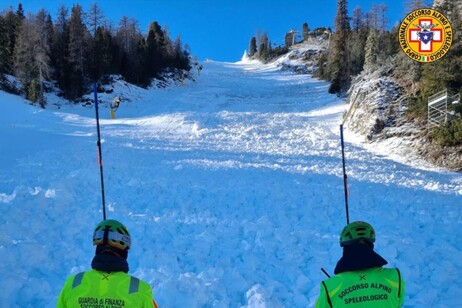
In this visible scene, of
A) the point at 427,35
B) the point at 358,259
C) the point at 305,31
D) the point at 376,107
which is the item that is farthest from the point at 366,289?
the point at 305,31

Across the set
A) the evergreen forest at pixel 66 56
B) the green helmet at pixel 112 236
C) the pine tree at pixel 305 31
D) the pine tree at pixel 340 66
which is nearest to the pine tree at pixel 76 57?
the evergreen forest at pixel 66 56

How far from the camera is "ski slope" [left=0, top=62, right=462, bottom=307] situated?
6.53 m

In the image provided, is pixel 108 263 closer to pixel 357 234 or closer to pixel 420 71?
pixel 357 234

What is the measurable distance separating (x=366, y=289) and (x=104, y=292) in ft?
6.44

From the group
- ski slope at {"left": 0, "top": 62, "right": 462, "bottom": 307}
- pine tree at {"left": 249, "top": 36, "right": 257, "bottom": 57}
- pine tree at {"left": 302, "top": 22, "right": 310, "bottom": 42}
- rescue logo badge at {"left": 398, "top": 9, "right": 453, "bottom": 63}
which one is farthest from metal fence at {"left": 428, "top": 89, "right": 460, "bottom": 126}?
pine tree at {"left": 249, "top": 36, "right": 257, "bottom": 57}

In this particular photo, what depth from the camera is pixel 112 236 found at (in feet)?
9.54

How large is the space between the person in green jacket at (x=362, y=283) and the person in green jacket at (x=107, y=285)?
1426 millimetres

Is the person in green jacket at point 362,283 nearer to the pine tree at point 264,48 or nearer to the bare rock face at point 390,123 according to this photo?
the bare rock face at point 390,123

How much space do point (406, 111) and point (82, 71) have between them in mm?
31295

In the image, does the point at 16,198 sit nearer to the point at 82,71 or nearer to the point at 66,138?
the point at 66,138

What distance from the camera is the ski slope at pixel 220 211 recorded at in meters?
6.53

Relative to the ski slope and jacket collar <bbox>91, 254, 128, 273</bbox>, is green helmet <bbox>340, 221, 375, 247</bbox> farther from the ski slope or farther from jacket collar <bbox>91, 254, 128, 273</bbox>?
the ski slope

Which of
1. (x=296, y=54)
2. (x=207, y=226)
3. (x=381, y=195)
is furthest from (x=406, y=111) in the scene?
(x=296, y=54)

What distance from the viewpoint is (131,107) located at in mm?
34438
